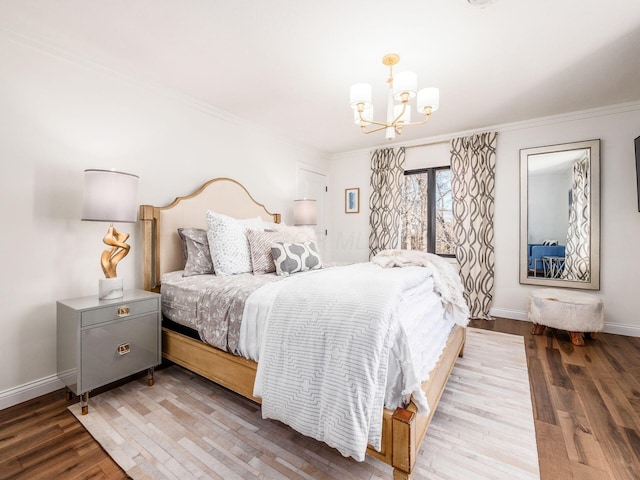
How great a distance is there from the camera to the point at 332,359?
1.22 meters

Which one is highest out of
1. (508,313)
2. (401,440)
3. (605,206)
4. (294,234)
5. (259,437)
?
(605,206)

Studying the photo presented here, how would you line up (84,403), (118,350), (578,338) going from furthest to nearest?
(578,338), (118,350), (84,403)

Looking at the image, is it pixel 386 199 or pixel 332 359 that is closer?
pixel 332 359

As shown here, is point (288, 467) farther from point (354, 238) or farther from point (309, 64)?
point (354, 238)

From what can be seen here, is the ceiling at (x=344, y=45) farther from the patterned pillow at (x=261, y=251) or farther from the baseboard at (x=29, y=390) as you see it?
the baseboard at (x=29, y=390)

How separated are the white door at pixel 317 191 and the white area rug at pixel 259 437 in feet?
10.1

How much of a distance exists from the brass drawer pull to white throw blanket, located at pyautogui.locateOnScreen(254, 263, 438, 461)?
108 cm

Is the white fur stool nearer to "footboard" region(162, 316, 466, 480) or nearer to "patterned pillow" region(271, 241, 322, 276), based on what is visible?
"footboard" region(162, 316, 466, 480)

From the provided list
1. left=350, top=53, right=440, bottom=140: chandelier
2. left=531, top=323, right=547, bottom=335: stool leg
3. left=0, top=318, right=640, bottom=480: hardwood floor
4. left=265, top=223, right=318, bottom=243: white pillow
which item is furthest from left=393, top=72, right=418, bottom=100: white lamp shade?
left=531, top=323, right=547, bottom=335: stool leg

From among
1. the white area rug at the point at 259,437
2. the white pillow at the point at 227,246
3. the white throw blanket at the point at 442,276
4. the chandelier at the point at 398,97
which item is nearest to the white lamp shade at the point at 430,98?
the chandelier at the point at 398,97

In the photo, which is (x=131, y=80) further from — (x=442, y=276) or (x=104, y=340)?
(x=442, y=276)

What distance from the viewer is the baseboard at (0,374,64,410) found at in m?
1.89

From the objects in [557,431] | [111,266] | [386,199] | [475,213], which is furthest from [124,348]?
[475,213]

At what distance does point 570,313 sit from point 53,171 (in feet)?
15.3
